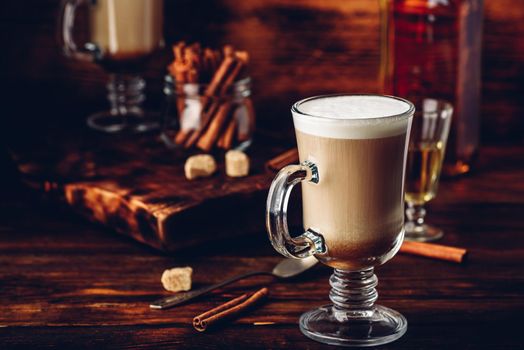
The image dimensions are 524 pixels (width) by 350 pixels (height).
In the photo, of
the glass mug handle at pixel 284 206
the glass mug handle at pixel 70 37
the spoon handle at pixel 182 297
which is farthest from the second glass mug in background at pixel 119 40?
the glass mug handle at pixel 284 206

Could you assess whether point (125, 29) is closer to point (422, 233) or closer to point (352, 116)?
point (422, 233)

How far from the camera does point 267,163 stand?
1677 millimetres

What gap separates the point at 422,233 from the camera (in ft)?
4.92

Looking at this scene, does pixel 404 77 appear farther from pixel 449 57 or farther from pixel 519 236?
pixel 519 236

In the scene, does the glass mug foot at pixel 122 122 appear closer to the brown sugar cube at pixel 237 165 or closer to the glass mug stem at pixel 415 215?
the brown sugar cube at pixel 237 165

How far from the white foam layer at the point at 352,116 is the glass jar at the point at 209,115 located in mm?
589

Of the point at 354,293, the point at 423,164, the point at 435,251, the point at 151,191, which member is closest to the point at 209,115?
the point at 151,191

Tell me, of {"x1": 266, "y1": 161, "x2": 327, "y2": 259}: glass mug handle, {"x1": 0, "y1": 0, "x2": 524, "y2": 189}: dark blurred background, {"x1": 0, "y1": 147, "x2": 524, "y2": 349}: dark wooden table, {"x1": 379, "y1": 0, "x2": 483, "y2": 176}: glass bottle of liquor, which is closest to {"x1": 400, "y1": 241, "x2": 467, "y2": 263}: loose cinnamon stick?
{"x1": 0, "y1": 147, "x2": 524, "y2": 349}: dark wooden table

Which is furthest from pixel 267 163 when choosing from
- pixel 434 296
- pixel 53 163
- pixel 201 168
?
pixel 434 296

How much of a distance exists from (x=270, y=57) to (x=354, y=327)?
1045 millimetres

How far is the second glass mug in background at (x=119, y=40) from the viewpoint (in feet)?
5.97

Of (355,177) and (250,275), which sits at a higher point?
(355,177)

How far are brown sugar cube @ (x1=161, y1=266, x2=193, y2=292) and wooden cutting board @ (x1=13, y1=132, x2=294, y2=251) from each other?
0.13 m

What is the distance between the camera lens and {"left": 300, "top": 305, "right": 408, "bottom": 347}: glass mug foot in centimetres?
111
